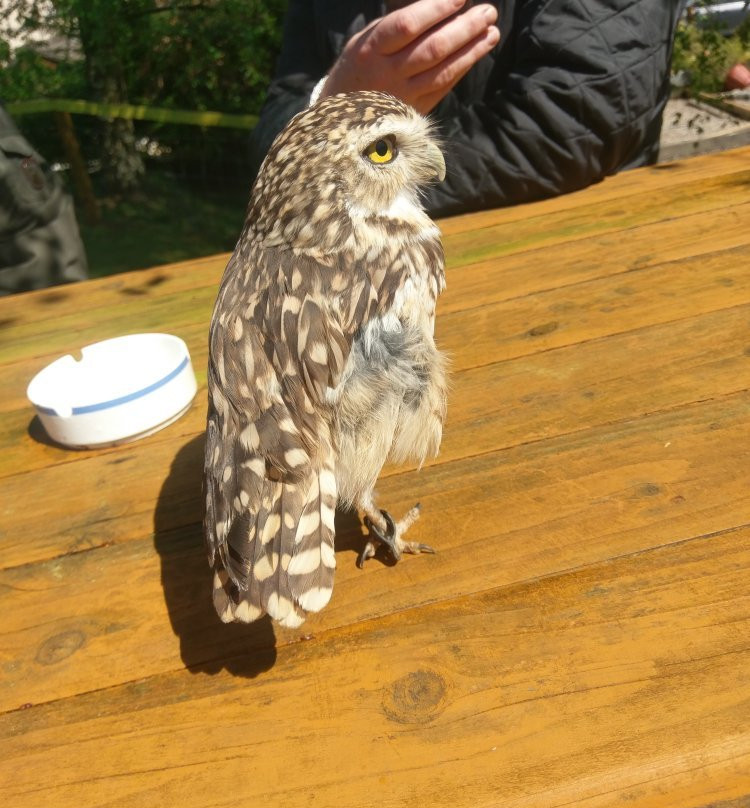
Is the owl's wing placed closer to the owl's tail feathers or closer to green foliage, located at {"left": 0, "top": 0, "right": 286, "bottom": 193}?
the owl's tail feathers

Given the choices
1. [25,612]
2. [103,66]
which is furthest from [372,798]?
[103,66]

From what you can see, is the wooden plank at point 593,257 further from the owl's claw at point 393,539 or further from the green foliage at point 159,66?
the green foliage at point 159,66

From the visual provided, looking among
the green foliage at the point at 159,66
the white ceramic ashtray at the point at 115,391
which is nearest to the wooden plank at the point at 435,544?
the white ceramic ashtray at the point at 115,391

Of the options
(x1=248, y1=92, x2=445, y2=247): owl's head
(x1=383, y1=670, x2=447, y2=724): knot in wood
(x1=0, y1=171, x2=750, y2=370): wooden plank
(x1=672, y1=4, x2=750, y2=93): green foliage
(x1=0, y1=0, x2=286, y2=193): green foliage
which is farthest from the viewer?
(x1=0, y1=0, x2=286, y2=193): green foliage

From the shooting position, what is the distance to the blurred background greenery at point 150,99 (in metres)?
7.82

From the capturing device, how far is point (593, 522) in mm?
1756

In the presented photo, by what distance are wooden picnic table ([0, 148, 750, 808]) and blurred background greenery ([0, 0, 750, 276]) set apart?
5.92 m

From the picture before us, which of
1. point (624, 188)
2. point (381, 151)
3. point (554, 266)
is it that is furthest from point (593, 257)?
point (381, 151)

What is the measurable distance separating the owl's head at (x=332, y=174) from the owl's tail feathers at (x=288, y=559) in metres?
0.64

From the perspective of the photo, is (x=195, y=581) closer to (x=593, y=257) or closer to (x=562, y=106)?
(x=593, y=257)

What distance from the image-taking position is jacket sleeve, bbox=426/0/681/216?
10.8ft

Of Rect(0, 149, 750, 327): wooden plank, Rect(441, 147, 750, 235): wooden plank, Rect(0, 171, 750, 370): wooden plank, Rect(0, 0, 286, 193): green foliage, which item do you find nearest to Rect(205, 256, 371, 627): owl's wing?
Rect(0, 171, 750, 370): wooden plank

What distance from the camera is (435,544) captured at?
5.83 ft

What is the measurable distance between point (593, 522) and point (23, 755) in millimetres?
1194
